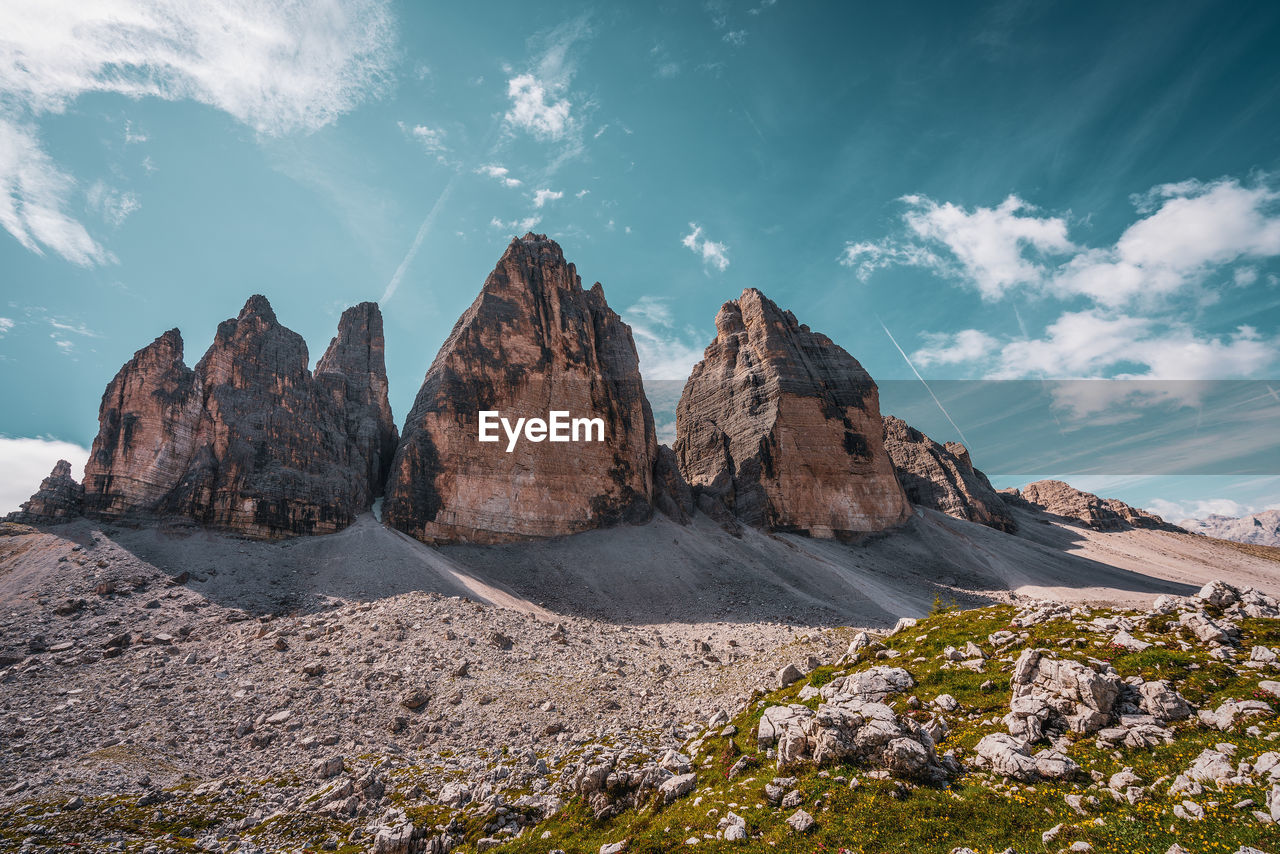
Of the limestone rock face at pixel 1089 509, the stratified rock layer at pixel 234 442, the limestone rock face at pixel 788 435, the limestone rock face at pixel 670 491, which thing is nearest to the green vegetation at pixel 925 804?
the stratified rock layer at pixel 234 442

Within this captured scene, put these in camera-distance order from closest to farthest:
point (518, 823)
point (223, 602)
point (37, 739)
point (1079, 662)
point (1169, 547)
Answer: point (1079, 662) < point (518, 823) < point (37, 739) < point (223, 602) < point (1169, 547)

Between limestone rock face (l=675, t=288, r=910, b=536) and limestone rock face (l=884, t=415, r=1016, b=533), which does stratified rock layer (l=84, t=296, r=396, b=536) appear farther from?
limestone rock face (l=884, t=415, r=1016, b=533)

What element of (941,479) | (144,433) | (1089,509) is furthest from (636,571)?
(1089,509)

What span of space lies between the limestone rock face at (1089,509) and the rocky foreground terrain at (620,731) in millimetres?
133022

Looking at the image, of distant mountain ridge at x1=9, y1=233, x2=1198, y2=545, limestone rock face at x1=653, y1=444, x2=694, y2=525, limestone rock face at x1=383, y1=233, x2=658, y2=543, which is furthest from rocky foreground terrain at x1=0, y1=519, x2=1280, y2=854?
limestone rock face at x1=653, y1=444, x2=694, y2=525

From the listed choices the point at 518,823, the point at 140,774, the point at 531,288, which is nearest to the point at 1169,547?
the point at 531,288

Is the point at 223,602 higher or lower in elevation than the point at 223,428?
lower

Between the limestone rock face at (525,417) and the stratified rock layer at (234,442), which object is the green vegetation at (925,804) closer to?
the limestone rock face at (525,417)

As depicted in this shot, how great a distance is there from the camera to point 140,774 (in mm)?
20016

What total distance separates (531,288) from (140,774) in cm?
6453

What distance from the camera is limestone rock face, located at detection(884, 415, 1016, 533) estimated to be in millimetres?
106000

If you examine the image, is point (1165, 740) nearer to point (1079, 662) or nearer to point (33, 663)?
point (1079, 662)

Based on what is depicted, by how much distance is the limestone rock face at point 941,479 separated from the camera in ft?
348

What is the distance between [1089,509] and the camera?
131375 mm
